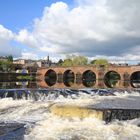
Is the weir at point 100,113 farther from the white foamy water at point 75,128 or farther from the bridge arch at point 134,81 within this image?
the bridge arch at point 134,81

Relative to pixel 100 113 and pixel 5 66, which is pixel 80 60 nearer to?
pixel 5 66

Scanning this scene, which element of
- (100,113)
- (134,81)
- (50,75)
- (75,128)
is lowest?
(75,128)

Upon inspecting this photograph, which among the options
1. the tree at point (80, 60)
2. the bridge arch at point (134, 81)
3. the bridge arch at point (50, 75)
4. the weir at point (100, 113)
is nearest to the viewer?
the weir at point (100, 113)

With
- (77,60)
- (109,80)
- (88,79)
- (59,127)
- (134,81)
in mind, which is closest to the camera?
(59,127)

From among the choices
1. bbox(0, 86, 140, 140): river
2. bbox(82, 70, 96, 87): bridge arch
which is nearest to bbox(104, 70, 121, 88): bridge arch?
bbox(82, 70, 96, 87): bridge arch

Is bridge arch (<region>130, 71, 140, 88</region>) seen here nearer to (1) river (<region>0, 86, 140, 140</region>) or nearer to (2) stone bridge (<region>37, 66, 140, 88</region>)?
(2) stone bridge (<region>37, 66, 140, 88</region>)

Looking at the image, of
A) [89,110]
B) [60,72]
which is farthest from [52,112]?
[60,72]

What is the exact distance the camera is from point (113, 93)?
32.8 metres

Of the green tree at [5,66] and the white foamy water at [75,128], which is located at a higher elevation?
the green tree at [5,66]

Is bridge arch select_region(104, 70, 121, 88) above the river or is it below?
above

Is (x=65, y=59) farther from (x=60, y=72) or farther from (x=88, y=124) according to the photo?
(x=88, y=124)

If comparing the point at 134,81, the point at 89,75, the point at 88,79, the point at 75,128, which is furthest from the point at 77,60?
the point at 75,128

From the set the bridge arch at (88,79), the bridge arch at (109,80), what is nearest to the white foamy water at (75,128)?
the bridge arch at (109,80)

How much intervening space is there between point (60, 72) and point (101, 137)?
82169 millimetres
